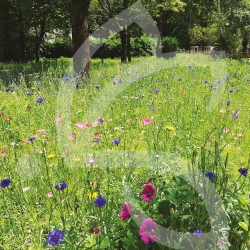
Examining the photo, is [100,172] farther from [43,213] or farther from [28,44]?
[28,44]

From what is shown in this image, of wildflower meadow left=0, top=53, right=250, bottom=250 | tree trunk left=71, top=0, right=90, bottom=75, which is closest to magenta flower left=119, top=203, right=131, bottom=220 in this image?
wildflower meadow left=0, top=53, right=250, bottom=250

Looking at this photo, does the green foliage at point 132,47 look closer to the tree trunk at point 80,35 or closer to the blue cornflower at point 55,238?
the tree trunk at point 80,35

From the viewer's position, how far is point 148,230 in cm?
137

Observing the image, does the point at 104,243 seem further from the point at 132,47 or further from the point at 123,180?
the point at 132,47

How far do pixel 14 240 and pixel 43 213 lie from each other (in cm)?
38

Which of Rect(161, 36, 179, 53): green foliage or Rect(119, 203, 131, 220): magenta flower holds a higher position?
Rect(161, 36, 179, 53): green foliage

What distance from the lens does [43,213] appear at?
2064 millimetres

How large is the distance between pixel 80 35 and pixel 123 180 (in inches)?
239

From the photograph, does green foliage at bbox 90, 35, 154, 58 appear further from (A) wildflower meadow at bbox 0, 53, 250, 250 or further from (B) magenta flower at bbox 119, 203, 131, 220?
(B) magenta flower at bbox 119, 203, 131, 220

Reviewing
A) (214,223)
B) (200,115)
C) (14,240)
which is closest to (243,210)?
(214,223)

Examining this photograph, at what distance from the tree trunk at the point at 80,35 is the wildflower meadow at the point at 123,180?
108 inches

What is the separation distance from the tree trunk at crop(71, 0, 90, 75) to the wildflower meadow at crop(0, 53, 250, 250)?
275cm

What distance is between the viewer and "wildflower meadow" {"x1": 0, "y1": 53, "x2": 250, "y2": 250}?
1450 mm

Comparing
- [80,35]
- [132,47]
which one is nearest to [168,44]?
[132,47]
